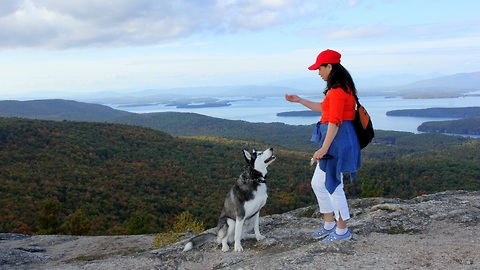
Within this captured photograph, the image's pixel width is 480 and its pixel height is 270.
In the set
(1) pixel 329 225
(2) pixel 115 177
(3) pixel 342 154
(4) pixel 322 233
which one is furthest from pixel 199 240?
(2) pixel 115 177

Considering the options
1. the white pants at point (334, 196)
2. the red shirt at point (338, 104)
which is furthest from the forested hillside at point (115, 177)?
the red shirt at point (338, 104)

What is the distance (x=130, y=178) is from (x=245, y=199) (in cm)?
3223

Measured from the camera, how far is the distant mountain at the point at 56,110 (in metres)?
152

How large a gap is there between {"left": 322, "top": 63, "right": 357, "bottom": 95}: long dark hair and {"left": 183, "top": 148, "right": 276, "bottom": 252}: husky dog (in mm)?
1613

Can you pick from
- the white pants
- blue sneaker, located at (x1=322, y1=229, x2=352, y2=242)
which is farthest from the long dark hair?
blue sneaker, located at (x1=322, y1=229, x2=352, y2=242)

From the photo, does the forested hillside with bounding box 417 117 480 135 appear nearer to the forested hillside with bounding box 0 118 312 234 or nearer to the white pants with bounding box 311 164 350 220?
the forested hillside with bounding box 0 118 312 234

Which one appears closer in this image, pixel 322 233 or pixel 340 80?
pixel 340 80

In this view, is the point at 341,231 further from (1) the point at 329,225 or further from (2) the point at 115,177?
(2) the point at 115,177

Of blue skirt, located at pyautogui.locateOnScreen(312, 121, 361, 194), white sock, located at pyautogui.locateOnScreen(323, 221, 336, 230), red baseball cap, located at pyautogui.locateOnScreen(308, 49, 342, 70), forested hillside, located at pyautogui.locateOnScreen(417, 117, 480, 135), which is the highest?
red baseball cap, located at pyautogui.locateOnScreen(308, 49, 342, 70)

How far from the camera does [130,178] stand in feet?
122

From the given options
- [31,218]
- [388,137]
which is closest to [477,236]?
[31,218]

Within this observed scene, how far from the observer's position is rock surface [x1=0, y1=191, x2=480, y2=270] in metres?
6.04

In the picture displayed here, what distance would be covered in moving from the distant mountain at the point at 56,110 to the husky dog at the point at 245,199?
157 m

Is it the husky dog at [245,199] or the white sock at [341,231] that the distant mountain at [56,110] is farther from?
the white sock at [341,231]
